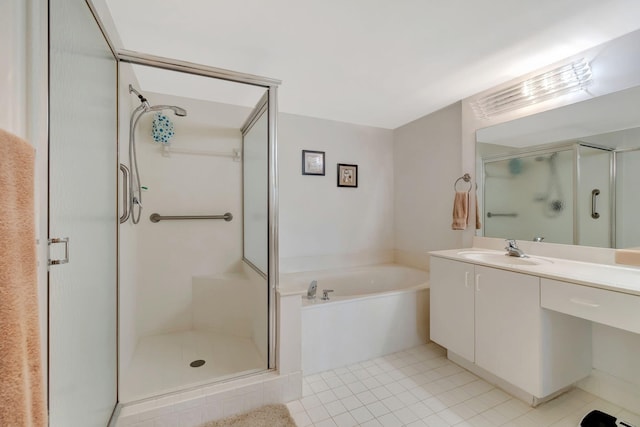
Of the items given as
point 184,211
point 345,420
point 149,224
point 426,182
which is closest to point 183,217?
point 184,211

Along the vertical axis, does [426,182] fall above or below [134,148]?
below

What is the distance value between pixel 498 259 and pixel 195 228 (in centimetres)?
259

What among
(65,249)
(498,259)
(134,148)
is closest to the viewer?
(65,249)

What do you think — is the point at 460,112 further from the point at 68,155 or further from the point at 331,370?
the point at 68,155

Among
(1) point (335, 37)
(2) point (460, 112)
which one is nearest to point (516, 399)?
(2) point (460, 112)

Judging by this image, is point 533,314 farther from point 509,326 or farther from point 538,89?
point 538,89

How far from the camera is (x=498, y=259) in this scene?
1869mm

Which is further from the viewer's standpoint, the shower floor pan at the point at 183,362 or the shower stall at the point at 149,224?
the shower floor pan at the point at 183,362

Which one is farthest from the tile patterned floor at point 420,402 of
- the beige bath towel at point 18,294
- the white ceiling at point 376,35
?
the white ceiling at point 376,35

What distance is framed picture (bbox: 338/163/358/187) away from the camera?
3064mm

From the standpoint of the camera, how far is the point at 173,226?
2.46 metres

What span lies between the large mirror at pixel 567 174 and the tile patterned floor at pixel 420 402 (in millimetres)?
1043

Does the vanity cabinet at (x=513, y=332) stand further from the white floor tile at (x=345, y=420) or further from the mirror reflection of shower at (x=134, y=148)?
the mirror reflection of shower at (x=134, y=148)

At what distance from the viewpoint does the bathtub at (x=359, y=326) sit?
1.93m
